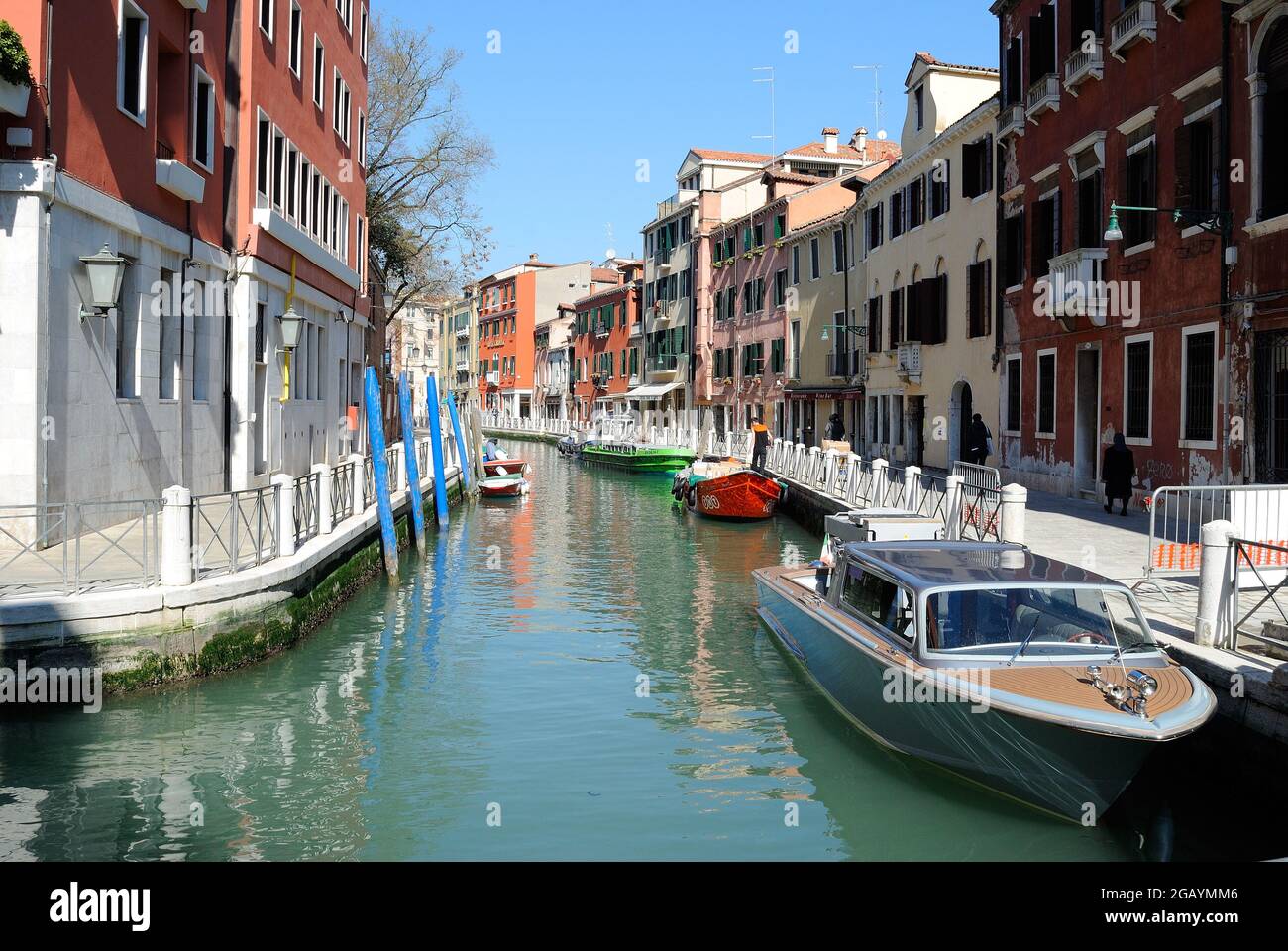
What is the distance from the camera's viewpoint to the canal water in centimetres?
707

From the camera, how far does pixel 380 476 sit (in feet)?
56.1

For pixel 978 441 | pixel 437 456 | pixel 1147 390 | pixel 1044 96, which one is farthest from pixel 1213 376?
pixel 437 456

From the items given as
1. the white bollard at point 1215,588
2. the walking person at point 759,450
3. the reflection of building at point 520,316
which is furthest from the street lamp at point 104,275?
the reflection of building at point 520,316

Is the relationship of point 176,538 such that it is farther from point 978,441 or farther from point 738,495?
point 738,495

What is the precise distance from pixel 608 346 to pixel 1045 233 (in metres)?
44.4

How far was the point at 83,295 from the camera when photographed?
1198 centimetres

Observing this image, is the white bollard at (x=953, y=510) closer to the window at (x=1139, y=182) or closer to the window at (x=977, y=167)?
the window at (x=1139, y=182)

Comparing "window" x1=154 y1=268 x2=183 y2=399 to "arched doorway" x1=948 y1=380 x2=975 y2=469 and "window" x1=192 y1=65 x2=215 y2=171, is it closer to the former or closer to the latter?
"window" x1=192 y1=65 x2=215 y2=171

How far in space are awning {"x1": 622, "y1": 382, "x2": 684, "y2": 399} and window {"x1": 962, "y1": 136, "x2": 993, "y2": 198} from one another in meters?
28.1

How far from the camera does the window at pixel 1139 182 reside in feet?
58.4

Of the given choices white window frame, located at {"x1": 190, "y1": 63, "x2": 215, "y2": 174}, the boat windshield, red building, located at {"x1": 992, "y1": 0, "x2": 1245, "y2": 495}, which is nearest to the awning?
red building, located at {"x1": 992, "y1": 0, "x2": 1245, "y2": 495}

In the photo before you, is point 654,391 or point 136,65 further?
point 654,391

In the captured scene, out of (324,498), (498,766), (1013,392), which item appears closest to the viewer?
(498,766)
